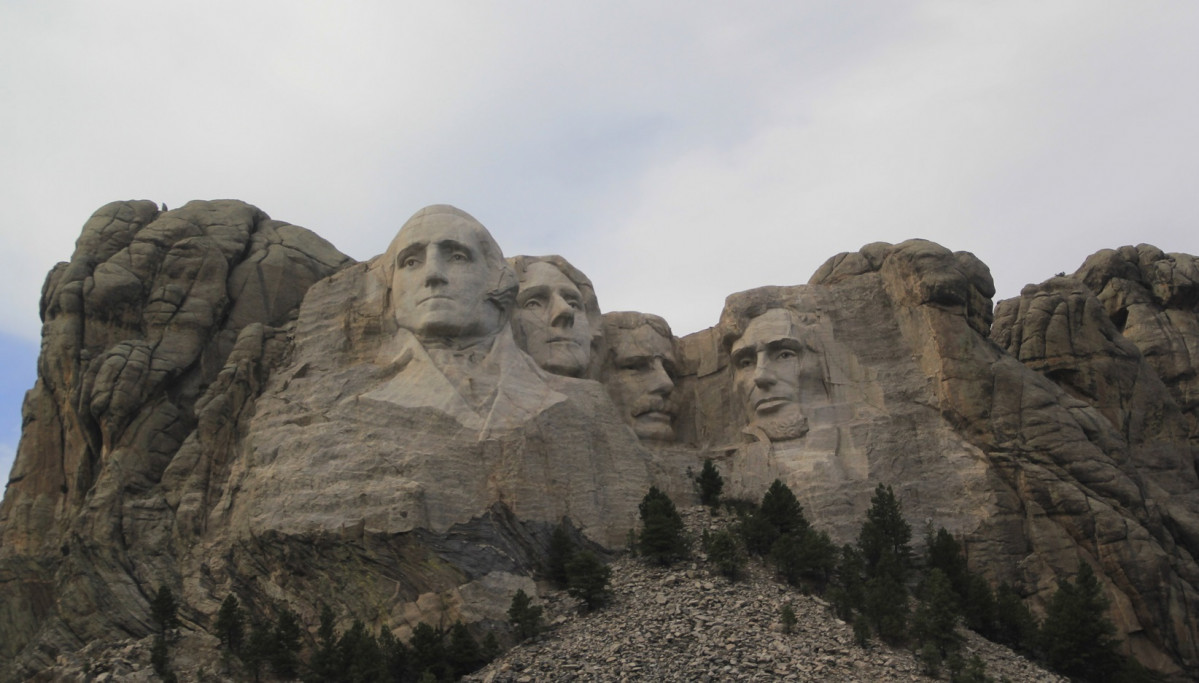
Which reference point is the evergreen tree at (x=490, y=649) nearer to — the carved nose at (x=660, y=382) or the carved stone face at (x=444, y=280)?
the carved stone face at (x=444, y=280)

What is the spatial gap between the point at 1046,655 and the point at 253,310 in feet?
49.7

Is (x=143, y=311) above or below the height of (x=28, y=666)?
above

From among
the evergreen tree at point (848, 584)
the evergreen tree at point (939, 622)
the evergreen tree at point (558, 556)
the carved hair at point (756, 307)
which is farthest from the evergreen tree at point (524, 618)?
the carved hair at point (756, 307)

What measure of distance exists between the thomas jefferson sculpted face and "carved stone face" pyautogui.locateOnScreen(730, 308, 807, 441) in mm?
4927

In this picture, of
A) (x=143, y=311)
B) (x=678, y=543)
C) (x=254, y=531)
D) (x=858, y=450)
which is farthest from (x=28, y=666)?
(x=858, y=450)

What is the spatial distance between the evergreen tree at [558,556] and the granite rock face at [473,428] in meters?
0.25

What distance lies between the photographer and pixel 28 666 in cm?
2934

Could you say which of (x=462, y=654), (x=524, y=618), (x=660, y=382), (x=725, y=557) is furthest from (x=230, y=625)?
(x=660, y=382)

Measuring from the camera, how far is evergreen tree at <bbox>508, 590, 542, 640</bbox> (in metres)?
27.6

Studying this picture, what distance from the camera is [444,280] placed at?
32.1 meters

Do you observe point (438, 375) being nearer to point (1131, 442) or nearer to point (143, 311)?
point (143, 311)

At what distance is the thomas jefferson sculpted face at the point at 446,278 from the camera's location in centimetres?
3192

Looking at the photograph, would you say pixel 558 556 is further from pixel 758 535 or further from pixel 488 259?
pixel 488 259

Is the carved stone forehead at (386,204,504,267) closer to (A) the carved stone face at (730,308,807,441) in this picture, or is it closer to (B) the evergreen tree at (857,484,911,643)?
(A) the carved stone face at (730,308,807,441)
